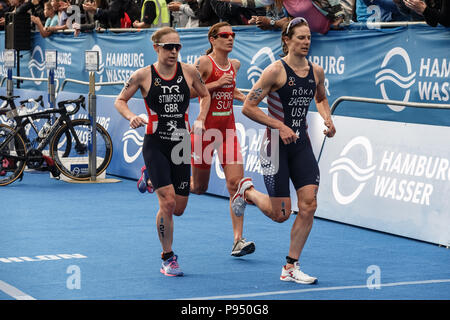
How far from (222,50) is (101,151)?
6105mm

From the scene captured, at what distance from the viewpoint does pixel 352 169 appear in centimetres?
1103

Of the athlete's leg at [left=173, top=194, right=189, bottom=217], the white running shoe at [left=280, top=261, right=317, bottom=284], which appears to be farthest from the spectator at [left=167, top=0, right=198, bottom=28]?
the white running shoe at [left=280, top=261, right=317, bottom=284]

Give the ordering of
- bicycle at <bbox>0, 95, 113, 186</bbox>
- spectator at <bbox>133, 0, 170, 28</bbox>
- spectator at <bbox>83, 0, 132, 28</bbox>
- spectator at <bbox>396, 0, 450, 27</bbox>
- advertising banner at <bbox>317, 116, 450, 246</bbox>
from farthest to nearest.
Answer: spectator at <bbox>83, 0, 132, 28</bbox> < spectator at <bbox>133, 0, 170, 28</bbox> < bicycle at <bbox>0, 95, 113, 186</bbox> < spectator at <bbox>396, 0, 450, 27</bbox> < advertising banner at <bbox>317, 116, 450, 246</bbox>

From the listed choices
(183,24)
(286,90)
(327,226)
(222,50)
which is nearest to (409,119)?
(327,226)

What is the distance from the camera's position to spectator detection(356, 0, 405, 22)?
1262 centimetres

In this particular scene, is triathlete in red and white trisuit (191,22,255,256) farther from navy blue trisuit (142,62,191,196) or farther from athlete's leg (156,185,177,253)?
athlete's leg (156,185,177,253)

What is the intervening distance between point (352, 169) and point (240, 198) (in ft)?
8.95

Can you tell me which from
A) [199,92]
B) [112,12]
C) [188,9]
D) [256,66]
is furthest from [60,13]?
[199,92]

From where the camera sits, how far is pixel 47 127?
14.7 metres

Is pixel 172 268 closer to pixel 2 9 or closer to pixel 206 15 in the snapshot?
pixel 206 15

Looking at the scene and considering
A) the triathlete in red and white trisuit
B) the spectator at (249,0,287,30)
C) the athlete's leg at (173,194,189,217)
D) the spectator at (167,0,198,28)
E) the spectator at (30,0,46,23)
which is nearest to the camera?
the athlete's leg at (173,194,189,217)

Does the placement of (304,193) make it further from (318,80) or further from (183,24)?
(183,24)

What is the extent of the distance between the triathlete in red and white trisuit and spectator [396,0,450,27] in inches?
116

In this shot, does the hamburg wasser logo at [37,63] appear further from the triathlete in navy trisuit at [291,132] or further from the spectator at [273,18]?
the triathlete in navy trisuit at [291,132]
